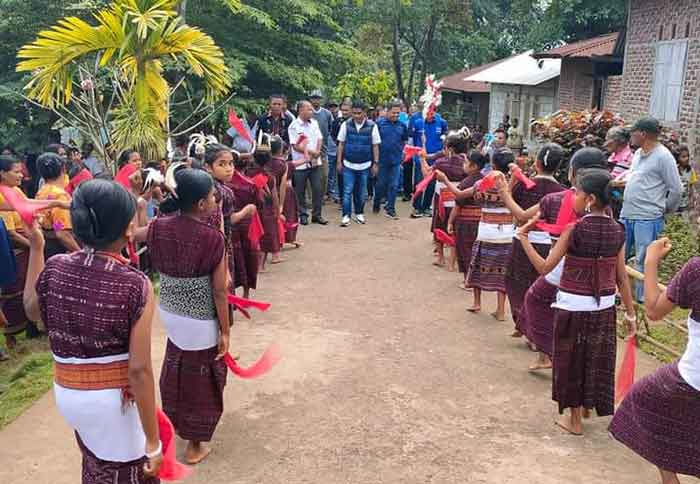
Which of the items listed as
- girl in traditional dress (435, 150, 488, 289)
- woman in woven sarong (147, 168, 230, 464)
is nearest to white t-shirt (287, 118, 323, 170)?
girl in traditional dress (435, 150, 488, 289)

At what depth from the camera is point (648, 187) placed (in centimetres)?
677

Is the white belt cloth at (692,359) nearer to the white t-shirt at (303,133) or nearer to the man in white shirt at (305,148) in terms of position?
the man in white shirt at (305,148)

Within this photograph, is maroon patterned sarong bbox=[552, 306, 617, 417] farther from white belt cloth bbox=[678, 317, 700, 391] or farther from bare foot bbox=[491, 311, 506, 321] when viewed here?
bare foot bbox=[491, 311, 506, 321]

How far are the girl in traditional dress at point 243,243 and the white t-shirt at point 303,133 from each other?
132 inches

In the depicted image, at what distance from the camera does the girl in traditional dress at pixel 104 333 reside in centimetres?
252

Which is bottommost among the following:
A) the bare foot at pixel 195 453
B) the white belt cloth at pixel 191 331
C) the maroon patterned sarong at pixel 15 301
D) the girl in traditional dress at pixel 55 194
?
the bare foot at pixel 195 453

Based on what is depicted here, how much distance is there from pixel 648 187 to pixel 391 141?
17.1 feet

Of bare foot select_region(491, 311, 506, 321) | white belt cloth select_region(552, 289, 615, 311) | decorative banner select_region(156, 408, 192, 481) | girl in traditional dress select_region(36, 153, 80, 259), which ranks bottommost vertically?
bare foot select_region(491, 311, 506, 321)

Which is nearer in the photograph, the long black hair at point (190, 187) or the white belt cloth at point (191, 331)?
the long black hair at point (190, 187)

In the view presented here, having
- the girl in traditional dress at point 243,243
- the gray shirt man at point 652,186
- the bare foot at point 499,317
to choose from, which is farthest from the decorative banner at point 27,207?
the gray shirt man at point 652,186

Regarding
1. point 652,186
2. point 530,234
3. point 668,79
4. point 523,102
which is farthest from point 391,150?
point 523,102

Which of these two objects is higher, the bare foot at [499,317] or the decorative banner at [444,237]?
the decorative banner at [444,237]

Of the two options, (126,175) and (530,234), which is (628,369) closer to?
(530,234)

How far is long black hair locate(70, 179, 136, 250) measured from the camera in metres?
2.52
